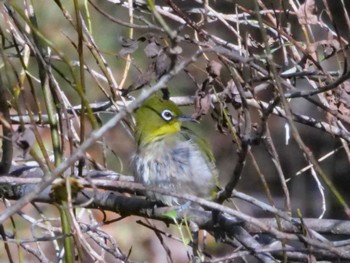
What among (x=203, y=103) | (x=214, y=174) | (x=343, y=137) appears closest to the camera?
(x=203, y=103)

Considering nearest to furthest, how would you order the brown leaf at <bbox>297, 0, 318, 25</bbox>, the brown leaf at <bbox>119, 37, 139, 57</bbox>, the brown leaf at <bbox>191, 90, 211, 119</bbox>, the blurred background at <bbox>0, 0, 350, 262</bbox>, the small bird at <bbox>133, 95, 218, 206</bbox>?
the brown leaf at <bbox>119, 37, 139, 57</bbox>
the brown leaf at <bbox>191, 90, 211, 119</bbox>
the brown leaf at <bbox>297, 0, 318, 25</bbox>
the small bird at <bbox>133, 95, 218, 206</bbox>
the blurred background at <bbox>0, 0, 350, 262</bbox>

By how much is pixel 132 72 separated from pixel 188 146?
14.2 feet

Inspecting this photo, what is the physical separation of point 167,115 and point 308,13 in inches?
42.0

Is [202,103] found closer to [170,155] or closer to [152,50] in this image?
[152,50]

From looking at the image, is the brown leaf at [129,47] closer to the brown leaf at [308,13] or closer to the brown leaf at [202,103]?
the brown leaf at [202,103]

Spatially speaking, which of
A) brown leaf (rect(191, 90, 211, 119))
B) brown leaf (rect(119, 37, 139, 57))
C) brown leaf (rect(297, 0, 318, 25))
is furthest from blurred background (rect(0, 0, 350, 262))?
brown leaf (rect(119, 37, 139, 57))

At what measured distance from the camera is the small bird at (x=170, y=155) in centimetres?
379

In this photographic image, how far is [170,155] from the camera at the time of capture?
12.8ft

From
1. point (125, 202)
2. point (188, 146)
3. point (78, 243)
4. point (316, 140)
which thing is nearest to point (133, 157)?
point (188, 146)

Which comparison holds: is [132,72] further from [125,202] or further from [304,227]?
[304,227]

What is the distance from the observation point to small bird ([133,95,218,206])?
3.79 metres

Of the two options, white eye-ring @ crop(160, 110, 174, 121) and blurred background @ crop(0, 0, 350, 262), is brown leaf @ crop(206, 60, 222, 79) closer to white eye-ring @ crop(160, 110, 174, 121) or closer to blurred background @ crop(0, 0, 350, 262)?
white eye-ring @ crop(160, 110, 174, 121)

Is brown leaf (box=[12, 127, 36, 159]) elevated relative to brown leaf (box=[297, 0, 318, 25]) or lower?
lower

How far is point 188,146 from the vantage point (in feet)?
13.0
